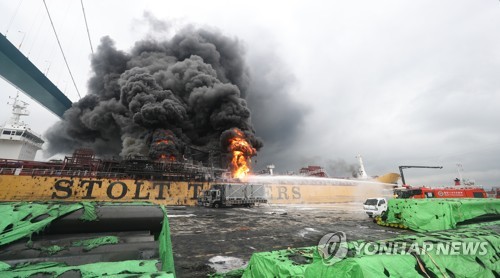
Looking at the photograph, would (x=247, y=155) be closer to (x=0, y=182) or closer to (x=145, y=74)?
(x=145, y=74)

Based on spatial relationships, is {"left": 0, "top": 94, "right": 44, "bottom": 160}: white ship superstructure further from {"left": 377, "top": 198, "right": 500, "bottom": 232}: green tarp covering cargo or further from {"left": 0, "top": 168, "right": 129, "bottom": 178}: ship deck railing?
{"left": 377, "top": 198, "right": 500, "bottom": 232}: green tarp covering cargo

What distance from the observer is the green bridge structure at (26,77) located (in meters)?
26.2

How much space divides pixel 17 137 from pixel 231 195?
41382 mm

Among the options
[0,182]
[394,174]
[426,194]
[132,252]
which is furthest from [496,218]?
[394,174]

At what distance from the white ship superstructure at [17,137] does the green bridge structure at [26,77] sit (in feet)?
17.2

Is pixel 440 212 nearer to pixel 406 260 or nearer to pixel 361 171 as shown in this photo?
pixel 406 260

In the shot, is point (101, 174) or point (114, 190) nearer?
point (114, 190)

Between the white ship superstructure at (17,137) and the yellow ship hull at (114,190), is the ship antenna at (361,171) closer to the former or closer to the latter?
the yellow ship hull at (114,190)

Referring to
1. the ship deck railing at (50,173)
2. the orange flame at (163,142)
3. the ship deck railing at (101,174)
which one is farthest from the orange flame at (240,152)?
the ship deck railing at (50,173)

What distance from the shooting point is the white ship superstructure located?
38688mm

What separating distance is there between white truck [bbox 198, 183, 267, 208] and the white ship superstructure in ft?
119

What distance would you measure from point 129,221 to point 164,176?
104 ft

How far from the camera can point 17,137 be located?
39.2 metres

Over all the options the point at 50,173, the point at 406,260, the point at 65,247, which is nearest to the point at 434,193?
the point at 406,260
